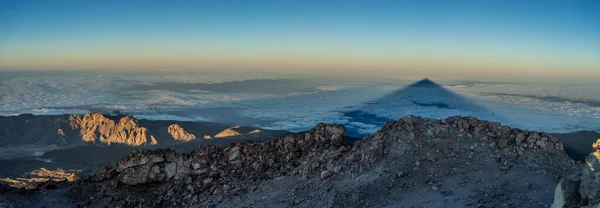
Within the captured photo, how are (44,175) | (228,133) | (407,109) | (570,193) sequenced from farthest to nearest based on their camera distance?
(407,109) → (228,133) → (44,175) → (570,193)

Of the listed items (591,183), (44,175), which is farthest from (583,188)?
(44,175)

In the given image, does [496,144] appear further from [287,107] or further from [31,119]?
[31,119]

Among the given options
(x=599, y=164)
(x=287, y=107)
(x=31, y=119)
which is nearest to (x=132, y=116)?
(x=31, y=119)

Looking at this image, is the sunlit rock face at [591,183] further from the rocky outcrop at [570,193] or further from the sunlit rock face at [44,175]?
the sunlit rock face at [44,175]

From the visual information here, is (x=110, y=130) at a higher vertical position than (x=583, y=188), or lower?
lower

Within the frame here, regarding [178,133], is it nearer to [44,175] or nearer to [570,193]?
[44,175]
